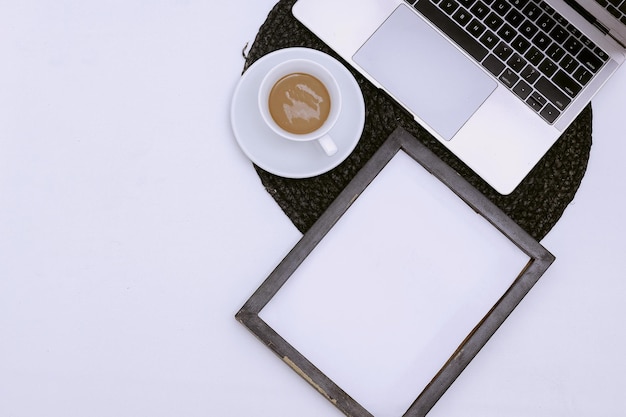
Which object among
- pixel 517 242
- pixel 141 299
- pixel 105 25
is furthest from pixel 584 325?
pixel 105 25

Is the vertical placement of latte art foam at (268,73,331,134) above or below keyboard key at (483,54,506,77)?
below

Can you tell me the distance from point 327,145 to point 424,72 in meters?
0.16

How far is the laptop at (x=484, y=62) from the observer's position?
2.41 feet

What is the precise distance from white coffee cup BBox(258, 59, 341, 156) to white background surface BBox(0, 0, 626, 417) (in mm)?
64

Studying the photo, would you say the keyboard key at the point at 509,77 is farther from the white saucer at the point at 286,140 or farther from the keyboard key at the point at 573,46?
the white saucer at the point at 286,140

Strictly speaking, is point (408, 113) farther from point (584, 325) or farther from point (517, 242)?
point (584, 325)

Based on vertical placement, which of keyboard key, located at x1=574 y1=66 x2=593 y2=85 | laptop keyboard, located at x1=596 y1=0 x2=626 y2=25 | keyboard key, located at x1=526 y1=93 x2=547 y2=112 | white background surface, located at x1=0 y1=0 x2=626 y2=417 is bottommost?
white background surface, located at x1=0 y1=0 x2=626 y2=417

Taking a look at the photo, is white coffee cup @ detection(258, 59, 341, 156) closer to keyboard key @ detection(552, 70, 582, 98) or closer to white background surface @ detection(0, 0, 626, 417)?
white background surface @ detection(0, 0, 626, 417)

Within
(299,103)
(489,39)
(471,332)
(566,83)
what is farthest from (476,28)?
(471,332)

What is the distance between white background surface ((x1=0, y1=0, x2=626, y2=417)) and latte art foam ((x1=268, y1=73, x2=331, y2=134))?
7 centimetres

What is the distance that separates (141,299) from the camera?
74 cm

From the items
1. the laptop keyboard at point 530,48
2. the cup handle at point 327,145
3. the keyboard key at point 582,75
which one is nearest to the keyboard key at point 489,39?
the laptop keyboard at point 530,48

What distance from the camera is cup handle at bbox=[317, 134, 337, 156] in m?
0.70

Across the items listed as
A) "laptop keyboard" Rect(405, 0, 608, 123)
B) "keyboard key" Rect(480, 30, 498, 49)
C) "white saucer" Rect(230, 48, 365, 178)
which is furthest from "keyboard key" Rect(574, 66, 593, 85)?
"white saucer" Rect(230, 48, 365, 178)
